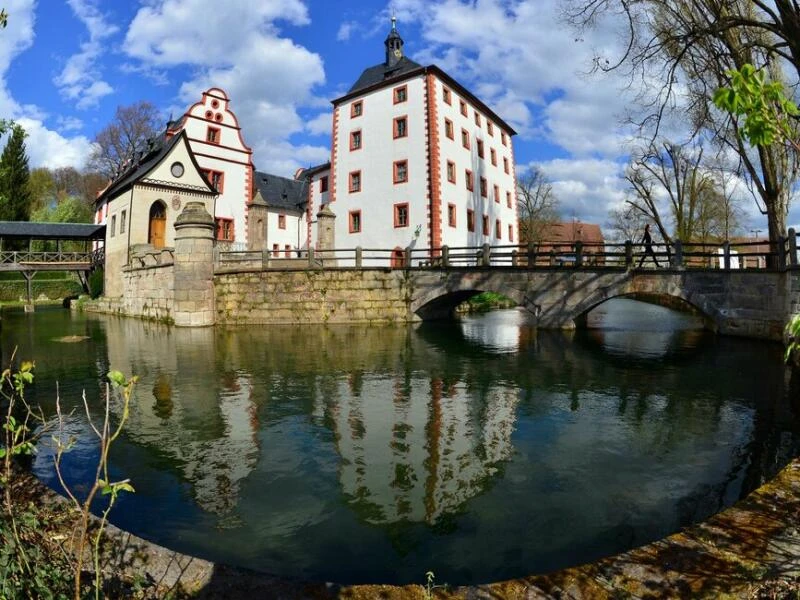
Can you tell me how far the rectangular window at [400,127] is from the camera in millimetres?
32344

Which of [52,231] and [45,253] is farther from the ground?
[52,231]

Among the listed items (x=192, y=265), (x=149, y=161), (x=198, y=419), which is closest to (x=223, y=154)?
(x=149, y=161)

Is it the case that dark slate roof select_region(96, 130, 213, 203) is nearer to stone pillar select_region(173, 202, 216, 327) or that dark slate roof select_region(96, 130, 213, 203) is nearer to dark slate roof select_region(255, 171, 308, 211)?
dark slate roof select_region(255, 171, 308, 211)

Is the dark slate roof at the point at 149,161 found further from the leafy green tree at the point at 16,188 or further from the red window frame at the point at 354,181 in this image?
the leafy green tree at the point at 16,188

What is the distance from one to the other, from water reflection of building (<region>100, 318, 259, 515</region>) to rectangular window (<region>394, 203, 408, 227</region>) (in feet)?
65.8

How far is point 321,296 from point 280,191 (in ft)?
86.8

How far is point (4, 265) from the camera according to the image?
Result: 3516 cm

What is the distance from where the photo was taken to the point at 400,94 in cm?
3275

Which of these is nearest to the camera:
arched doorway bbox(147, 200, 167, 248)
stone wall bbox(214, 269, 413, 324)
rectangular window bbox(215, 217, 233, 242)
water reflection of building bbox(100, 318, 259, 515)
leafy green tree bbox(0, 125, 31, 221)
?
water reflection of building bbox(100, 318, 259, 515)

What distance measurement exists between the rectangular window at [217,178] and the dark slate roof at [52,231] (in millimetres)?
8625

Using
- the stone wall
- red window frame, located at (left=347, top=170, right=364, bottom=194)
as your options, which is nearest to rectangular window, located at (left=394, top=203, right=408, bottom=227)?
red window frame, located at (left=347, top=170, right=364, bottom=194)

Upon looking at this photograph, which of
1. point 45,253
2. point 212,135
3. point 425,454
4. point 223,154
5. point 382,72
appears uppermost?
point 382,72

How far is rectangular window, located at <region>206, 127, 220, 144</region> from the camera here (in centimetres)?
3662

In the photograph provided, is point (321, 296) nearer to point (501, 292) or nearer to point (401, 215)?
point (501, 292)
